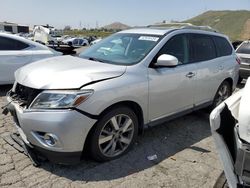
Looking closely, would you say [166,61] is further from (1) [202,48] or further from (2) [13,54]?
(2) [13,54]

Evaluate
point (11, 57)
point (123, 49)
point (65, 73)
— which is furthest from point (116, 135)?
point (11, 57)

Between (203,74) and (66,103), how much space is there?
2.75 metres

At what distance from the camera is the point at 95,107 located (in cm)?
339

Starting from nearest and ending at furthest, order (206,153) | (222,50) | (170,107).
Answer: (206,153) < (170,107) < (222,50)

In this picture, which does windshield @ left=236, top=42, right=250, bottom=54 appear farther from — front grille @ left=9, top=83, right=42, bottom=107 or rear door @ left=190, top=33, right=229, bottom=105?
front grille @ left=9, top=83, right=42, bottom=107

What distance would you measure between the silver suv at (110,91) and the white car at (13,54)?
305 centimetres

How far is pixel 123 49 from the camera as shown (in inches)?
177

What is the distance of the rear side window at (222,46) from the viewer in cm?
580

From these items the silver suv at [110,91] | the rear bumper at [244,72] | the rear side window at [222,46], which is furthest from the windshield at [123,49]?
the rear bumper at [244,72]

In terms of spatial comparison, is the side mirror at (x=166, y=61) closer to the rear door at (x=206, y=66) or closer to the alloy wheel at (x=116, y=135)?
the alloy wheel at (x=116, y=135)

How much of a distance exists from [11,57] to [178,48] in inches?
170

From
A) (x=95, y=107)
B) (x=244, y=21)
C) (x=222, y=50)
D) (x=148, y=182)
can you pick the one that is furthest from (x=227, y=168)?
(x=244, y=21)

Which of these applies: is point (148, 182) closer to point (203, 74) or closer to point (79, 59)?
point (79, 59)

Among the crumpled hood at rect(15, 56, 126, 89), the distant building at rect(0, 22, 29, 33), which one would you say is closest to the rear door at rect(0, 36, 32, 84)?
the crumpled hood at rect(15, 56, 126, 89)
